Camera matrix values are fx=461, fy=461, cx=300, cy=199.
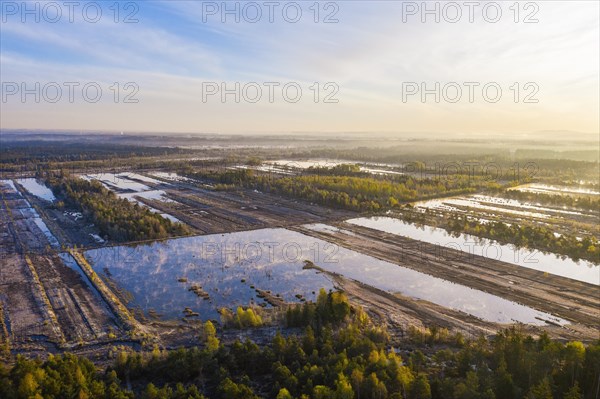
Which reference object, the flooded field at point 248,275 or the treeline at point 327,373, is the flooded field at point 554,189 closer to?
the flooded field at point 248,275

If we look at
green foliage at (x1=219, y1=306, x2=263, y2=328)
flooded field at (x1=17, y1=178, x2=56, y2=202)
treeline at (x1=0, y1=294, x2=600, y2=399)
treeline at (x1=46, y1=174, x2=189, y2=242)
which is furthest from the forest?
flooded field at (x1=17, y1=178, x2=56, y2=202)

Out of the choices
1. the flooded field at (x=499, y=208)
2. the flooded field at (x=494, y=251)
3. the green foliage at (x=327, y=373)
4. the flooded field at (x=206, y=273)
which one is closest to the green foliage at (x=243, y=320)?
the flooded field at (x=206, y=273)

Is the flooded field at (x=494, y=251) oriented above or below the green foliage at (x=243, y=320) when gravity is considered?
above

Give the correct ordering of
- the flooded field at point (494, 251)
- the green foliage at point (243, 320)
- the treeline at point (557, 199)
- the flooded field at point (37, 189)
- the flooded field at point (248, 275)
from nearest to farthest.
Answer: the green foliage at point (243, 320), the flooded field at point (248, 275), the flooded field at point (494, 251), the treeline at point (557, 199), the flooded field at point (37, 189)

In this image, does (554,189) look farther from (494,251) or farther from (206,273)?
(206,273)

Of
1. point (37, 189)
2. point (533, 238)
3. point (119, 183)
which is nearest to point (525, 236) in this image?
point (533, 238)

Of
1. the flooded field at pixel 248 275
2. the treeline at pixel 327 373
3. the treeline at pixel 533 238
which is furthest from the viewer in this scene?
the treeline at pixel 533 238
